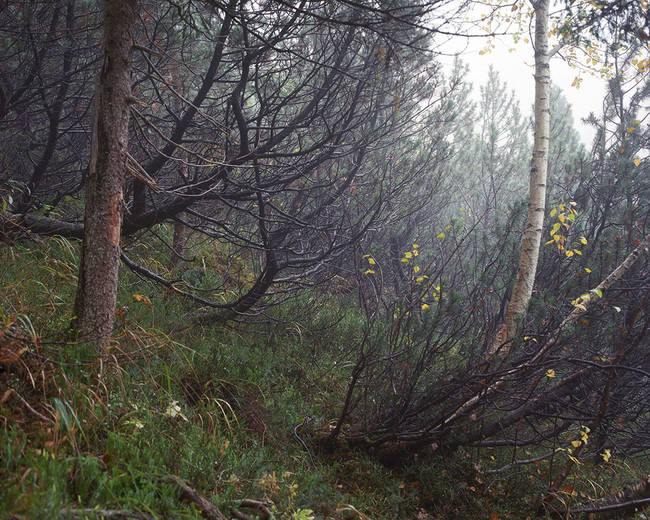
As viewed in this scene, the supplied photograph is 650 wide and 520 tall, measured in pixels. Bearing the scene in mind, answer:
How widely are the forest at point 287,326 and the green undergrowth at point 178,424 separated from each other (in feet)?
0.05

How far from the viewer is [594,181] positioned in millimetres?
5371

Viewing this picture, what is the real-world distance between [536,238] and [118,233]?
390 cm

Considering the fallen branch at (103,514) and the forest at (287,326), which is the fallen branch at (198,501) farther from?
the fallen branch at (103,514)

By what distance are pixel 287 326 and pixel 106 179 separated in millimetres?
3040

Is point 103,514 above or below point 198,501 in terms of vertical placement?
above

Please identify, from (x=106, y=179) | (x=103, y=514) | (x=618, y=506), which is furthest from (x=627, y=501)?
(x=106, y=179)

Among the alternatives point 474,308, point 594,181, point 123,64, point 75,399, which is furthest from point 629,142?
point 75,399

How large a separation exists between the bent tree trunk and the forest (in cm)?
1

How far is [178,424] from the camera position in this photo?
2.35 meters

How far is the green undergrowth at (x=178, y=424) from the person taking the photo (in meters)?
1.65

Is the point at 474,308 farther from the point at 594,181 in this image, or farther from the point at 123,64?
the point at 594,181

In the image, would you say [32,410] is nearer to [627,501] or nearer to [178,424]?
[178,424]

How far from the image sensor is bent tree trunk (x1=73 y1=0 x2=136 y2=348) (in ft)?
7.15

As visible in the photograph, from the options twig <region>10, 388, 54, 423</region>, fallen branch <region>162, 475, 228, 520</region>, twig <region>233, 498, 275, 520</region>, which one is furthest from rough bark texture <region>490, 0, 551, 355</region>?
twig <region>10, 388, 54, 423</region>
